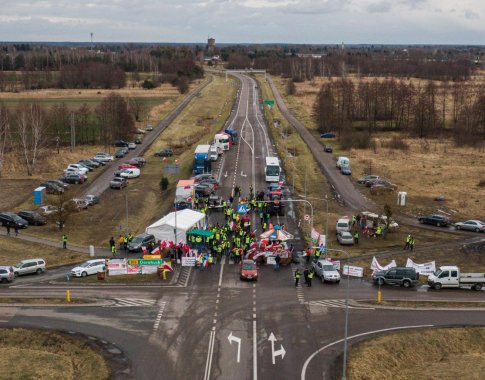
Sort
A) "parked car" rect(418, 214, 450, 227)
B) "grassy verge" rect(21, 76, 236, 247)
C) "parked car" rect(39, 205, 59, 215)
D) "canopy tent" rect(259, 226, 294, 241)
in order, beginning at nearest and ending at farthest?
"canopy tent" rect(259, 226, 294, 241) < "grassy verge" rect(21, 76, 236, 247) < "parked car" rect(418, 214, 450, 227) < "parked car" rect(39, 205, 59, 215)

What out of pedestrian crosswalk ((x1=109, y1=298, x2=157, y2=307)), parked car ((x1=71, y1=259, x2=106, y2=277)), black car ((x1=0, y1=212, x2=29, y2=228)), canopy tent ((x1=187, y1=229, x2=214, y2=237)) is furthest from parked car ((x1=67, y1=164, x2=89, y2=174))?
pedestrian crosswalk ((x1=109, y1=298, x2=157, y2=307))

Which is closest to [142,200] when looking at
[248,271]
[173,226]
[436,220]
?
[173,226]

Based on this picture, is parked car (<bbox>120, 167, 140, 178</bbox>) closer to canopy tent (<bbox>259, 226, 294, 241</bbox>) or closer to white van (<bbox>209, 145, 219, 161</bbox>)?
white van (<bbox>209, 145, 219, 161</bbox>)

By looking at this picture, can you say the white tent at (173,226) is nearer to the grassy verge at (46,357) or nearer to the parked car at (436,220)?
the grassy verge at (46,357)

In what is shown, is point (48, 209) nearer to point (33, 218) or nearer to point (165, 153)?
point (33, 218)

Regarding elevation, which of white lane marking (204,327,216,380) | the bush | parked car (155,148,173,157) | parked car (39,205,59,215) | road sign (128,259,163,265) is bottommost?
white lane marking (204,327,216,380)

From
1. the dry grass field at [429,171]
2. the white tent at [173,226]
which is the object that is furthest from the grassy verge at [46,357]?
the dry grass field at [429,171]

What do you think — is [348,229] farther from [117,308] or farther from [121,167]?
[121,167]
